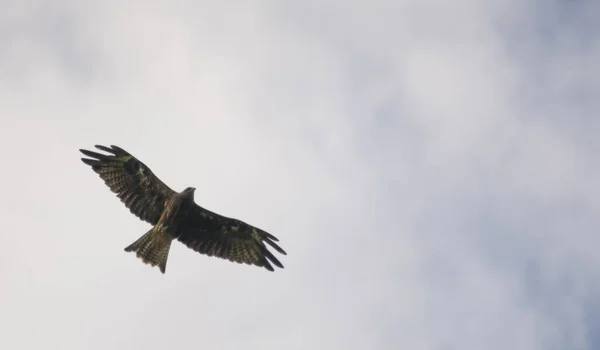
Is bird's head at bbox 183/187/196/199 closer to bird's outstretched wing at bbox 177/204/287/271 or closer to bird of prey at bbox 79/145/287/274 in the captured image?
bird of prey at bbox 79/145/287/274

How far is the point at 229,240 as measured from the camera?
1848 centimetres

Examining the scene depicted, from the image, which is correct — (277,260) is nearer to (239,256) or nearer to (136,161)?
(239,256)

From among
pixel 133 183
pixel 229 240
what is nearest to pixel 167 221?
pixel 133 183

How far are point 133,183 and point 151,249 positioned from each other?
1968 mm

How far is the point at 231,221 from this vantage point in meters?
18.2

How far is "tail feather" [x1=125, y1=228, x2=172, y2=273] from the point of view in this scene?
17.1m

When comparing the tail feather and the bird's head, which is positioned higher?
the bird's head

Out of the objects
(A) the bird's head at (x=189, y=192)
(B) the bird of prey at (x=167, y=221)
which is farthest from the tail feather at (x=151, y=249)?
(A) the bird's head at (x=189, y=192)

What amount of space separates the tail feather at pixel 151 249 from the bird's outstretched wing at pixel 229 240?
0.84 metres

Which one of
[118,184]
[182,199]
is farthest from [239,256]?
[118,184]

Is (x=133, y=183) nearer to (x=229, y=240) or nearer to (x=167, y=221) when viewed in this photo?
(x=167, y=221)

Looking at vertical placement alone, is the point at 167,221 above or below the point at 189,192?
below

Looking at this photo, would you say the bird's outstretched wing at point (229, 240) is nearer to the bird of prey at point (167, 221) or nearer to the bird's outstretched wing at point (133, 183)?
the bird of prey at point (167, 221)

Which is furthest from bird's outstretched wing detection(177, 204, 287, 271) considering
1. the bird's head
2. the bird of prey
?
the bird's head
